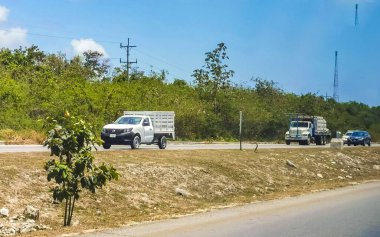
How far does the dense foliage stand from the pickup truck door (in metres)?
9.21

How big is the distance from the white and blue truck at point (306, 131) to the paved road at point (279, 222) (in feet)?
113

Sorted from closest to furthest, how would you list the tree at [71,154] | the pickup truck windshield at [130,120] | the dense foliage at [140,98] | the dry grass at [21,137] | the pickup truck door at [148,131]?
the tree at [71,154] < the pickup truck windshield at [130,120] < the pickup truck door at [148,131] < the dry grass at [21,137] < the dense foliage at [140,98]

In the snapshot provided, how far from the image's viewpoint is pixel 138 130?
92.6ft

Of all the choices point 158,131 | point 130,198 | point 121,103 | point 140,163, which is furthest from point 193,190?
point 121,103

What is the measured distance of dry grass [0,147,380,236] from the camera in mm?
14023

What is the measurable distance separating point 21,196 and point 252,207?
6.72 meters

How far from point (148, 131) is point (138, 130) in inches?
49.3

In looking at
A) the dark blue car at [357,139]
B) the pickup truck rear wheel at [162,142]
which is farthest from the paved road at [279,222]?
the dark blue car at [357,139]

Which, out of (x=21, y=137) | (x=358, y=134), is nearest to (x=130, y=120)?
(x=21, y=137)

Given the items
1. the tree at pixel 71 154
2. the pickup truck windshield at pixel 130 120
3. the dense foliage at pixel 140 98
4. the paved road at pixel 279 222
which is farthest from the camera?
the dense foliage at pixel 140 98

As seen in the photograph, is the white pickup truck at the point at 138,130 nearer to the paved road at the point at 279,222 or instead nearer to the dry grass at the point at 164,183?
the dry grass at the point at 164,183

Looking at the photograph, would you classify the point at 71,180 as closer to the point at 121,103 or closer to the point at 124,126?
the point at 124,126

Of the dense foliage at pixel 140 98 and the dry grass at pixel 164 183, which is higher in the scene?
the dense foliage at pixel 140 98

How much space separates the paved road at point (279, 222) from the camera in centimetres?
1161
